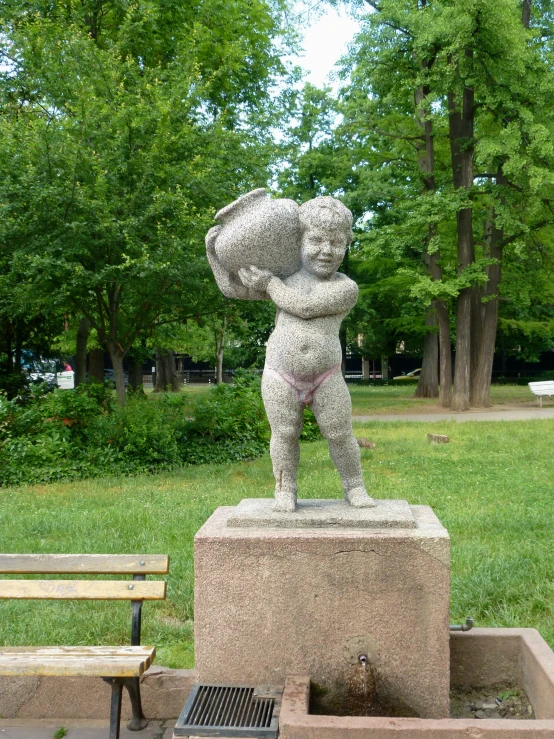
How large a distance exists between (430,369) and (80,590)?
2314cm

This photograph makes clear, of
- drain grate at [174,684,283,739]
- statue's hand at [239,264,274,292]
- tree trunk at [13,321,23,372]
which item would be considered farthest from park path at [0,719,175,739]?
tree trunk at [13,321,23,372]

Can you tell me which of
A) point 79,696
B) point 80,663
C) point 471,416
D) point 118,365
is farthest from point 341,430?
point 471,416

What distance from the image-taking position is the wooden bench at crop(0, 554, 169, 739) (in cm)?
309

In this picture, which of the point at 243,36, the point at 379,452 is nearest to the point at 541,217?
the point at 243,36

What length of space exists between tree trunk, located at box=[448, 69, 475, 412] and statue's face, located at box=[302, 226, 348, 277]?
14.9m

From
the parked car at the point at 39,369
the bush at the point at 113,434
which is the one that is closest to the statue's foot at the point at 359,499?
the bush at the point at 113,434

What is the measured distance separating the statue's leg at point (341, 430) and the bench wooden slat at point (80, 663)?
1.29m

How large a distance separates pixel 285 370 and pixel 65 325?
49.5 feet

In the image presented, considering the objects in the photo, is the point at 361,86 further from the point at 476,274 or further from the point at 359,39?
the point at 476,274

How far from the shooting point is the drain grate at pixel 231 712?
2988mm

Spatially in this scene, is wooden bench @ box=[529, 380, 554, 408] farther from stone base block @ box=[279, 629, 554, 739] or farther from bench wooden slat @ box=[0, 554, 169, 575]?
bench wooden slat @ box=[0, 554, 169, 575]

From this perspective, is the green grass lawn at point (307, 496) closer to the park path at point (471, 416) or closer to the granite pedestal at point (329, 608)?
the granite pedestal at point (329, 608)

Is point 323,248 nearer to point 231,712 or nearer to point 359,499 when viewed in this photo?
point 359,499

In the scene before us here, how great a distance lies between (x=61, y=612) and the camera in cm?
486
